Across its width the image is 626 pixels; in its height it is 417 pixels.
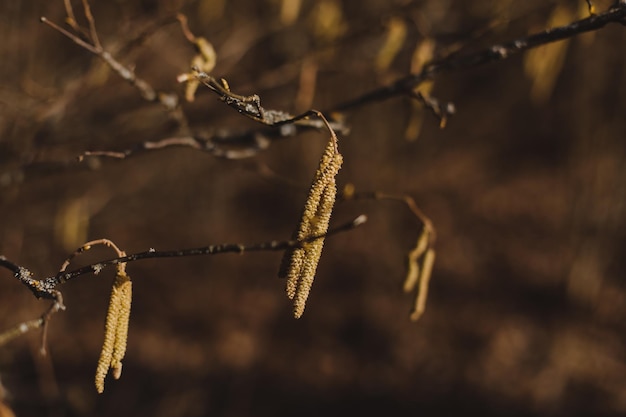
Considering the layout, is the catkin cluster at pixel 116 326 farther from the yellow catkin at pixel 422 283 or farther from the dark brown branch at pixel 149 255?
the yellow catkin at pixel 422 283

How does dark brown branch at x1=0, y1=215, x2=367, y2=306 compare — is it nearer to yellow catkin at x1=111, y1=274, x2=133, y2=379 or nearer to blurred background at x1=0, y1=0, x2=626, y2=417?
yellow catkin at x1=111, y1=274, x2=133, y2=379

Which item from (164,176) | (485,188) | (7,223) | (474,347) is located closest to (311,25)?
(7,223)

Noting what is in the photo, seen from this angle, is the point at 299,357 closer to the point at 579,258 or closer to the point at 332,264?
the point at 332,264

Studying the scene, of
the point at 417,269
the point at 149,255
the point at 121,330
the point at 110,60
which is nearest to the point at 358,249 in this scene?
the point at 417,269

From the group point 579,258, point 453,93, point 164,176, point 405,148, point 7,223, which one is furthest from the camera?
point 453,93

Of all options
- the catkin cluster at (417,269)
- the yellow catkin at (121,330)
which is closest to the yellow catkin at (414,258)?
the catkin cluster at (417,269)

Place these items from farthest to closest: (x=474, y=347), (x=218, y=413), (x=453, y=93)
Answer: (x=453, y=93)
(x=474, y=347)
(x=218, y=413)

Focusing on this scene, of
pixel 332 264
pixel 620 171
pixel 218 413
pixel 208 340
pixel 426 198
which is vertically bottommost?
pixel 218 413

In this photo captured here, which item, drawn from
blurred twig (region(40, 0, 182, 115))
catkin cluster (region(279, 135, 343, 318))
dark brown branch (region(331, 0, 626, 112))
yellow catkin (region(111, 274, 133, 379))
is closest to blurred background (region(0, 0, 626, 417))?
blurred twig (region(40, 0, 182, 115))
